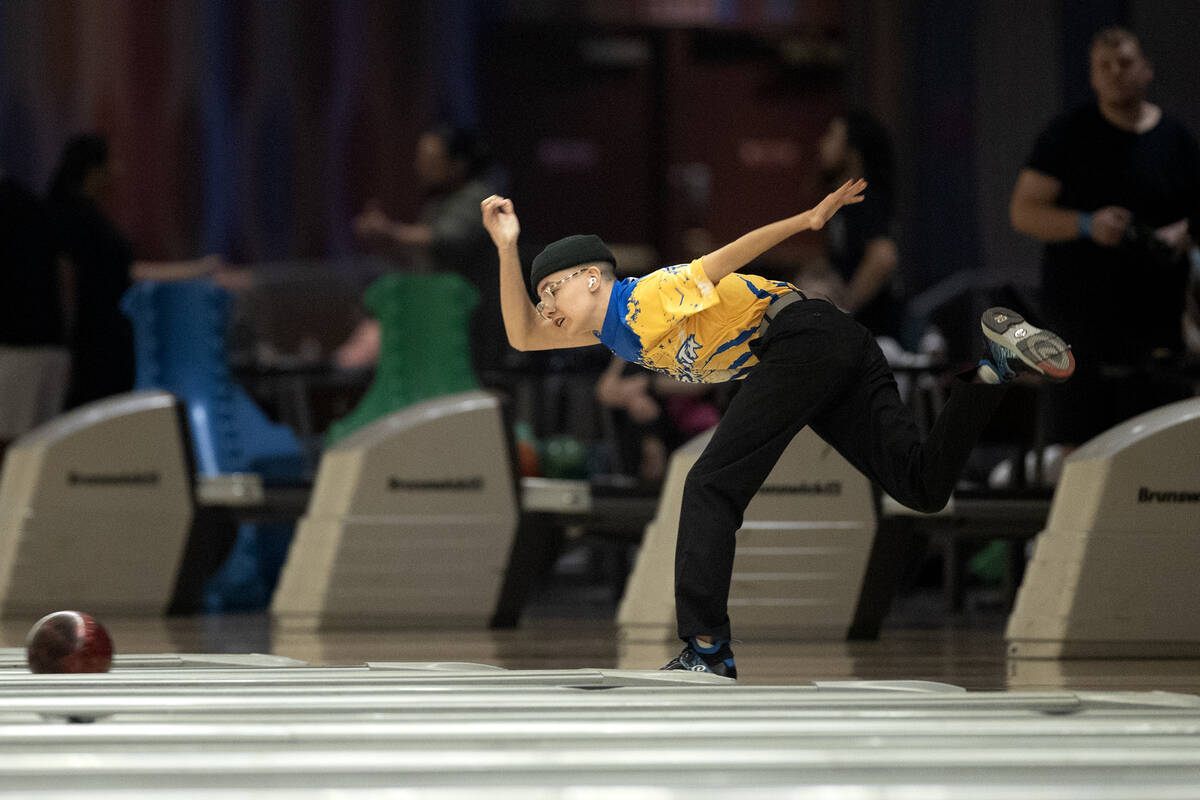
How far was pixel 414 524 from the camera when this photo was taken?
5062 millimetres

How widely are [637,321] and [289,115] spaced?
23.7ft

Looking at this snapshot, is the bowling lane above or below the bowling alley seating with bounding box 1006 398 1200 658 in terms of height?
above

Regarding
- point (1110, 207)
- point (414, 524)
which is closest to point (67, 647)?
point (414, 524)

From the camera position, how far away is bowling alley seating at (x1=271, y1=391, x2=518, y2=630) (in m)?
5.03

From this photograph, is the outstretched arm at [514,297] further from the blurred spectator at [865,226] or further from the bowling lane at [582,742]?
the blurred spectator at [865,226]

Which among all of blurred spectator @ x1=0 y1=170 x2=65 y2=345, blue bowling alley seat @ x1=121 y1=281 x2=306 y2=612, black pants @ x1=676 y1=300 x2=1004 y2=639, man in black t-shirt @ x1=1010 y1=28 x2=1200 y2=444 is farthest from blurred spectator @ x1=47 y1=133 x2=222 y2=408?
black pants @ x1=676 y1=300 x2=1004 y2=639

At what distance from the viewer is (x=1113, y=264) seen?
4.79 meters

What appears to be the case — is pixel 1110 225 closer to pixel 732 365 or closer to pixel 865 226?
pixel 865 226

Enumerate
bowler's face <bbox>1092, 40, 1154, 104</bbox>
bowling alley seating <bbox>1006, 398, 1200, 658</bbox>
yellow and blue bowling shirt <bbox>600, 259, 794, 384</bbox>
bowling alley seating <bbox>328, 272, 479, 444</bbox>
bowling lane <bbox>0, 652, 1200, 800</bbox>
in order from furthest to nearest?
bowling alley seating <bbox>328, 272, 479, 444</bbox> → bowler's face <bbox>1092, 40, 1154, 104</bbox> → bowling alley seating <bbox>1006, 398, 1200, 658</bbox> → yellow and blue bowling shirt <bbox>600, 259, 794, 384</bbox> → bowling lane <bbox>0, 652, 1200, 800</bbox>

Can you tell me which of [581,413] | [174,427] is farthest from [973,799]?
[581,413]

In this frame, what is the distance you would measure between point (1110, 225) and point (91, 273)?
12.8ft

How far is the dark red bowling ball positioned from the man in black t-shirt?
2.90m

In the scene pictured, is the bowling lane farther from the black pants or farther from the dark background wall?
the dark background wall

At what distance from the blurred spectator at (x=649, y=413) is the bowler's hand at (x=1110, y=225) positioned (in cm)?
209
